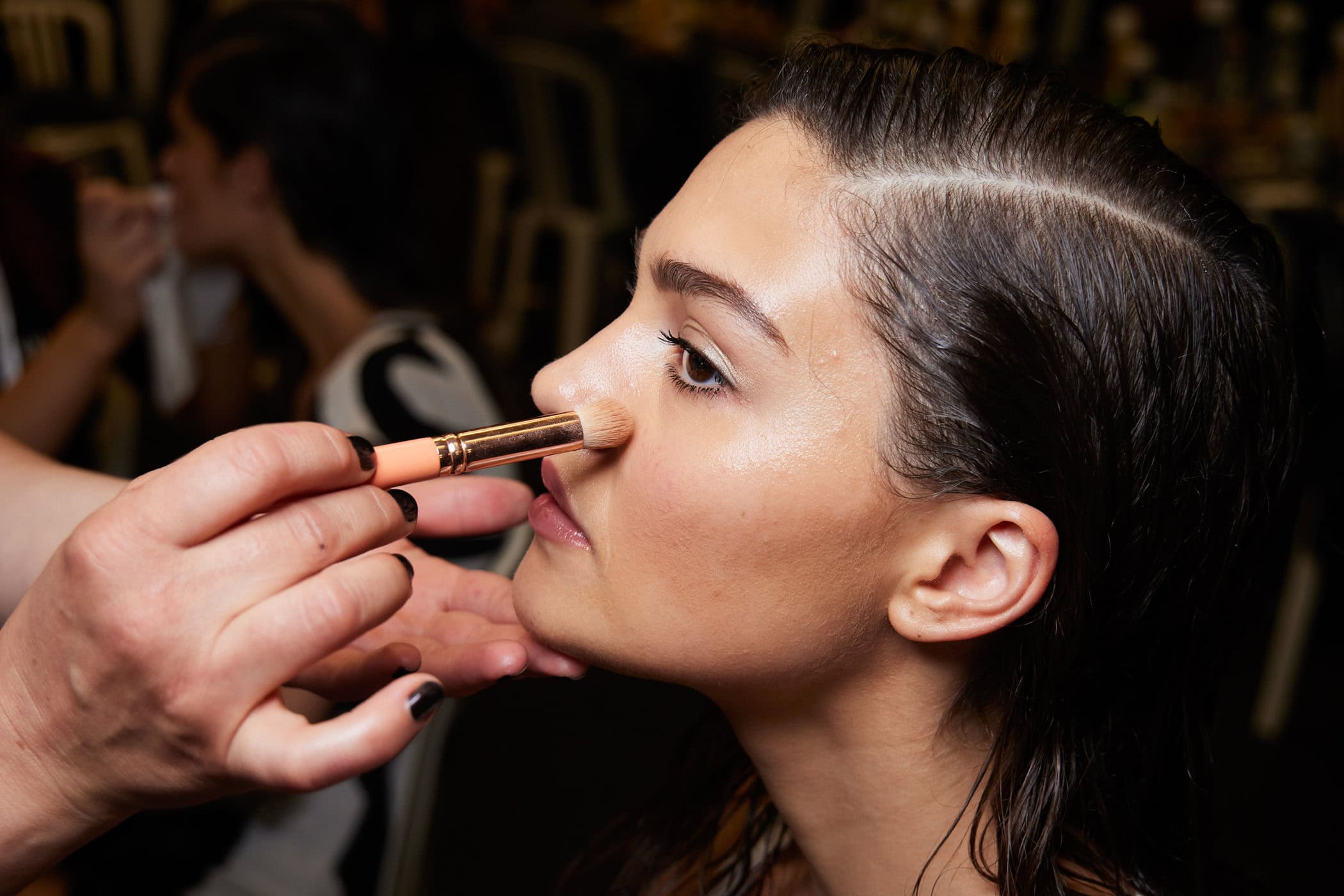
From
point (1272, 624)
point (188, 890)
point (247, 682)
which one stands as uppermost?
point (247, 682)

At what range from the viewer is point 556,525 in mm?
908

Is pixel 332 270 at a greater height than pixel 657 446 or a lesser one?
lesser

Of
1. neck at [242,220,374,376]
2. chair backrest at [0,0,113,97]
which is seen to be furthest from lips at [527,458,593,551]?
chair backrest at [0,0,113,97]

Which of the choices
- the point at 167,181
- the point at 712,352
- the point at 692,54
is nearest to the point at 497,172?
the point at 692,54

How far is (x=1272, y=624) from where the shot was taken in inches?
125

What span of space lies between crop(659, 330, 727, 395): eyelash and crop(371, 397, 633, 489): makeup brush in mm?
72

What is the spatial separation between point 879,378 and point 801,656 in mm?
230

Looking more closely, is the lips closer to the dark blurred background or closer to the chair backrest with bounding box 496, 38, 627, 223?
the dark blurred background

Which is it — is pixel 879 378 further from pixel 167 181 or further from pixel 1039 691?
pixel 167 181

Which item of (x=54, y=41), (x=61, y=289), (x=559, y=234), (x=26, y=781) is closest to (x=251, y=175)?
(x=61, y=289)

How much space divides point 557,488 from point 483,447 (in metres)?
0.15

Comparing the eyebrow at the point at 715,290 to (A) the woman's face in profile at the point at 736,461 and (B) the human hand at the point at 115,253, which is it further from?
(B) the human hand at the point at 115,253

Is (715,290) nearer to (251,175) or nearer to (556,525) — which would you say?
(556,525)

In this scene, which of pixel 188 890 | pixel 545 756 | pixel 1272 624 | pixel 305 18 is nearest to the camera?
pixel 188 890
